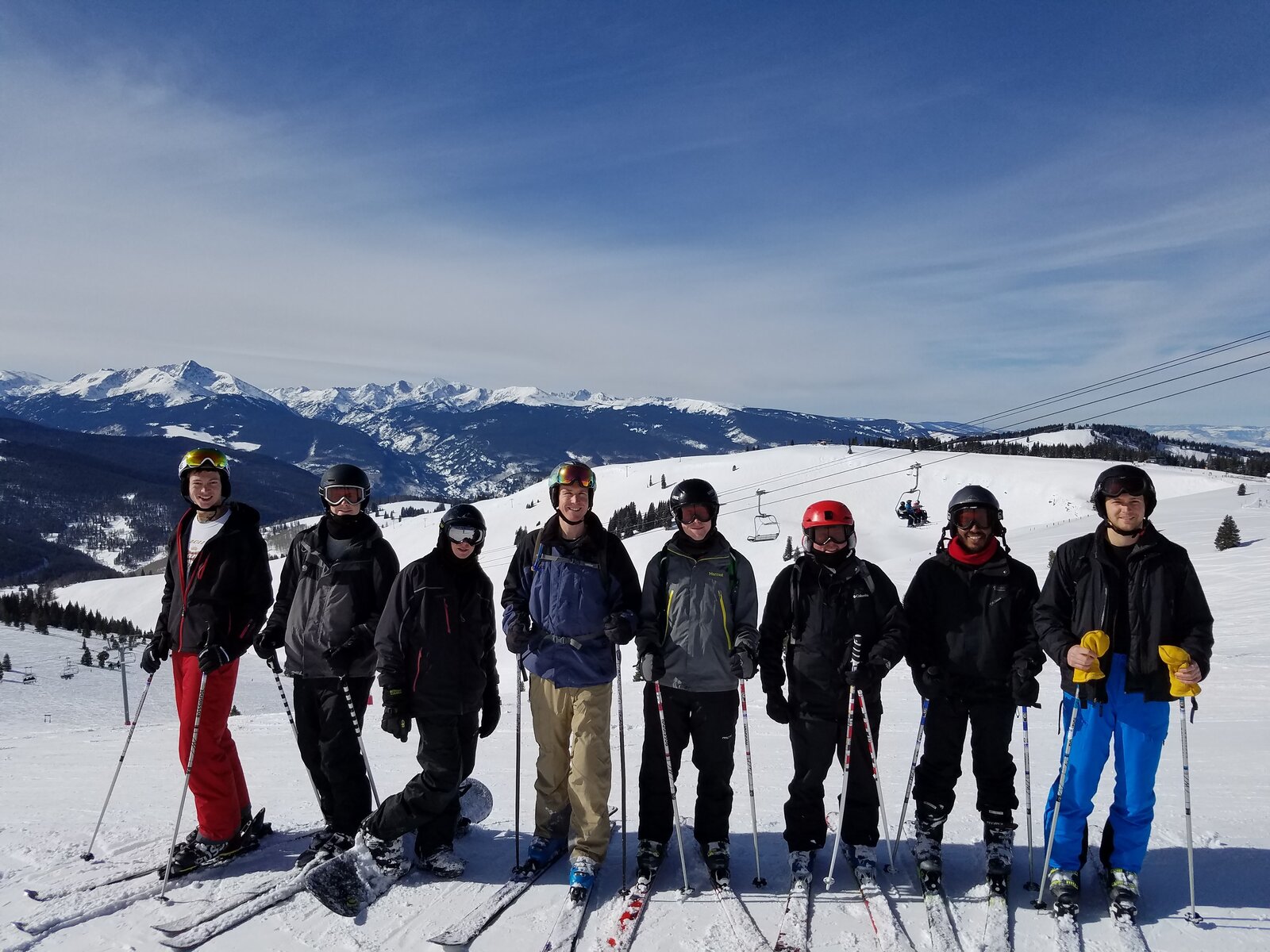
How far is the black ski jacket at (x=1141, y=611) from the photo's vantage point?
13.2 ft

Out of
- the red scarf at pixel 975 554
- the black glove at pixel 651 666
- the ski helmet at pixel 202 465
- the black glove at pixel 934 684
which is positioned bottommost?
the black glove at pixel 934 684

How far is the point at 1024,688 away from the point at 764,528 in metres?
56.7

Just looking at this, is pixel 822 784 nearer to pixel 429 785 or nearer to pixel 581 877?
pixel 581 877

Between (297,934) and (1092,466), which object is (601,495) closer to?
(1092,466)

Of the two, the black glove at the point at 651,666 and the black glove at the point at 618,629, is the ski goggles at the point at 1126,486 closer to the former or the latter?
the black glove at the point at 651,666

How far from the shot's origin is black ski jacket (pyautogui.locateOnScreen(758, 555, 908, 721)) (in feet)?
14.6

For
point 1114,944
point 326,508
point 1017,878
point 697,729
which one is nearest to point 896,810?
point 1017,878

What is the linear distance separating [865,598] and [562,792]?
2495mm

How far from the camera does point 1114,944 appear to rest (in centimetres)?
390

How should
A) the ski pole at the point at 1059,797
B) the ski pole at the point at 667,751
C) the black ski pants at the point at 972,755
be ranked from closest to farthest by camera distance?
1. the ski pole at the point at 1059,797
2. the black ski pants at the point at 972,755
3. the ski pole at the point at 667,751

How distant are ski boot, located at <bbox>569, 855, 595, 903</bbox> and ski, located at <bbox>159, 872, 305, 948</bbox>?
172cm

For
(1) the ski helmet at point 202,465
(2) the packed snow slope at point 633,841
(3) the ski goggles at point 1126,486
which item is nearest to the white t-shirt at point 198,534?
(1) the ski helmet at point 202,465

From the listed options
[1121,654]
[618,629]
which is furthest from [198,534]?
[1121,654]

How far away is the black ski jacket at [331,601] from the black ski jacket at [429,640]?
24 centimetres
